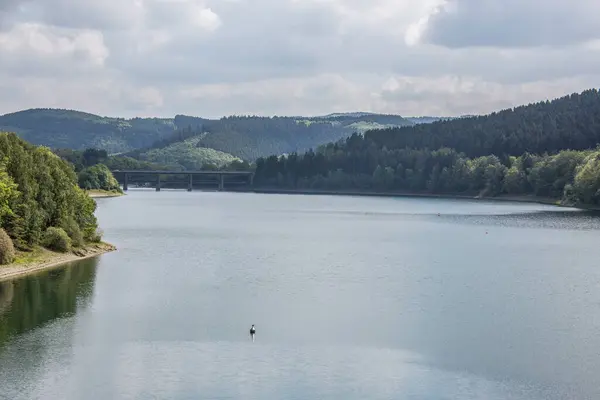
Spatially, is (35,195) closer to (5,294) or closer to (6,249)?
(6,249)

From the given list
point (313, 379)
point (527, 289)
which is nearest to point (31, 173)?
point (527, 289)

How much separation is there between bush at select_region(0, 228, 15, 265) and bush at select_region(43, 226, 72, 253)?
27.6ft

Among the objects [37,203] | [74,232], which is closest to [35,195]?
[37,203]

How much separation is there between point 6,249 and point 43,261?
6371 mm

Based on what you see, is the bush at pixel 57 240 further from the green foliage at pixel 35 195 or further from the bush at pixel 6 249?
the bush at pixel 6 249

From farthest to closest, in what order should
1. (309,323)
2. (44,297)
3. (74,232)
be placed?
(74,232) → (44,297) → (309,323)

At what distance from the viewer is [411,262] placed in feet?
320

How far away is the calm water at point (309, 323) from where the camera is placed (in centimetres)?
4612

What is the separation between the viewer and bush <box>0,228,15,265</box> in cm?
7694

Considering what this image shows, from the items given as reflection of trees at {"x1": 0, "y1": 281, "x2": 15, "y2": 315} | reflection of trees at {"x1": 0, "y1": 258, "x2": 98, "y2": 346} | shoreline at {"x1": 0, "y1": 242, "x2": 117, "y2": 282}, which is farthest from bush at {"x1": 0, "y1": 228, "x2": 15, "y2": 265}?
reflection of trees at {"x1": 0, "y1": 281, "x2": 15, "y2": 315}

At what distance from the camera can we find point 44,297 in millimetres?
68625

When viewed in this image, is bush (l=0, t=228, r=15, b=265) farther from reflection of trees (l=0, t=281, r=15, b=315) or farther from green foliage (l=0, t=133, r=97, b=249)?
reflection of trees (l=0, t=281, r=15, b=315)

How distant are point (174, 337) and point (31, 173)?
41133 millimetres

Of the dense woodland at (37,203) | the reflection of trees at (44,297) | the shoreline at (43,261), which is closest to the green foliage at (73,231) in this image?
the dense woodland at (37,203)
